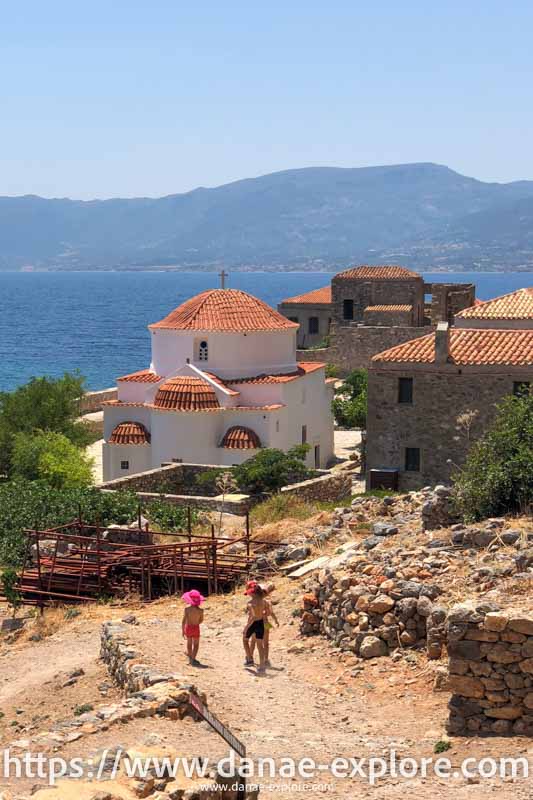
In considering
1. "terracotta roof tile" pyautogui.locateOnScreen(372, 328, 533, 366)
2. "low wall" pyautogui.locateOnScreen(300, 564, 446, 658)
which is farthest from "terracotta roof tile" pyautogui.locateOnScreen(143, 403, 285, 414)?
"low wall" pyautogui.locateOnScreen(300, 564, 446, 658)

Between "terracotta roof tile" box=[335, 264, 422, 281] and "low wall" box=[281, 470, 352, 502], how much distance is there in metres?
33.2

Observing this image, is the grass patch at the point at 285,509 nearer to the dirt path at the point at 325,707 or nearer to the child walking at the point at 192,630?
the dirt path at the point at 325,707

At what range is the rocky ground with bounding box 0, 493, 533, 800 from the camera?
1164cm

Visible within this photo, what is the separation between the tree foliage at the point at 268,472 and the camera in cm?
3086

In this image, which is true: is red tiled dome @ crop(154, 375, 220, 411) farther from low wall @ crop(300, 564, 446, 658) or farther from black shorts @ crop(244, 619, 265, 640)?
black shorts @ crop(244, 619, 265, 640)

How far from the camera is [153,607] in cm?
1880

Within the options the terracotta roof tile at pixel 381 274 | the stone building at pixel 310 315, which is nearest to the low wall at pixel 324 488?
the terracotta roof tile at pixel 381 274

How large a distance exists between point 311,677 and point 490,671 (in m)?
2.72

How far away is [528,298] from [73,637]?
78.5 ft

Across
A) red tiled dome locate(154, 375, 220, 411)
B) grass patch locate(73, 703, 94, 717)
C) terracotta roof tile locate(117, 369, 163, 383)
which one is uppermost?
terracotta roof tile locate(117, 369, 163, 383)

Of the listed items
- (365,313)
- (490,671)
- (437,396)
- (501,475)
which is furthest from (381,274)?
(490,671)

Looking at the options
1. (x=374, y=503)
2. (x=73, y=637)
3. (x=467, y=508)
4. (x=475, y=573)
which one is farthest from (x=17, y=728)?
(x=374, y=503)

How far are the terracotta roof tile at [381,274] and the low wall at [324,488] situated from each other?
3323 centimetres

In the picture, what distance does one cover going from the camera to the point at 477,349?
3094 cm
